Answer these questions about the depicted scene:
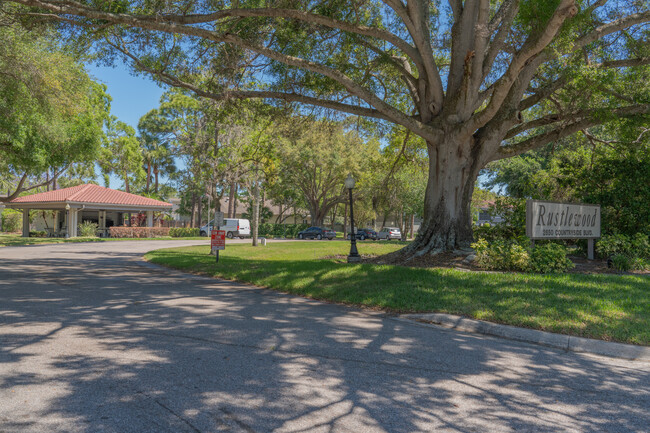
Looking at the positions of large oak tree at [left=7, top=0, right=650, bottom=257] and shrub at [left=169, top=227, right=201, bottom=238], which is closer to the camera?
large oak tree at [left=7, top=0, right=650, bottom=257]

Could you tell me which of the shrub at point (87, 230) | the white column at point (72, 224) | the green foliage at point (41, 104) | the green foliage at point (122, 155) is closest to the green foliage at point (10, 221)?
the green foliage at point (122, 155)

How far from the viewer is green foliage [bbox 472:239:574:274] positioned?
34.8ft

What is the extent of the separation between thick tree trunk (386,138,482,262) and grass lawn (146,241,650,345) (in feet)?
7.43

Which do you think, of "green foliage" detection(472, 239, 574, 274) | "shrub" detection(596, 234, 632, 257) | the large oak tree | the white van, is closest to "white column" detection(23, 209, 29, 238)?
the white van

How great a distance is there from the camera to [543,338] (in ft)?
21.8

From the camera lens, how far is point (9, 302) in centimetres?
805

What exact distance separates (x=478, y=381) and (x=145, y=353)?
3692 mm

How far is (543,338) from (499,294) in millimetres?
1818

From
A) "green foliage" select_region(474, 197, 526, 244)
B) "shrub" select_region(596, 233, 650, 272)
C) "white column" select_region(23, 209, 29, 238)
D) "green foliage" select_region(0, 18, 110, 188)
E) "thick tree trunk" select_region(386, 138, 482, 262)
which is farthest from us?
"white column" select_region(23, 209, 29, 238)

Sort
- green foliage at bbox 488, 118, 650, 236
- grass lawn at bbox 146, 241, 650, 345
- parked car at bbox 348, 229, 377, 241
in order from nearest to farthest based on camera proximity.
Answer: grass lawn at bbox 146, 241, 650, 345, green foliage at bbox 488, 118, 650, 236, parked car at bbox 348, 229, 377, 241

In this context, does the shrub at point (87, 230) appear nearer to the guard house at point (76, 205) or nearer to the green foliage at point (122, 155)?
the guard house at point (76, 205)

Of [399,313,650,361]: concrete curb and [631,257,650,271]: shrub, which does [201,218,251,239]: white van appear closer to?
[631,257,650,271]: shrub

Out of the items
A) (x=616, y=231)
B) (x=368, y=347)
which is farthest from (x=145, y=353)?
(x=616, y=231)

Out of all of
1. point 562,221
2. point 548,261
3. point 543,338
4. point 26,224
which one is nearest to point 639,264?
point 562,221
